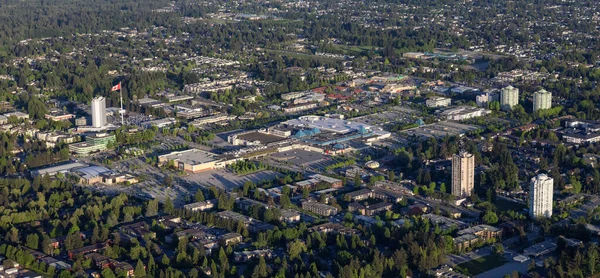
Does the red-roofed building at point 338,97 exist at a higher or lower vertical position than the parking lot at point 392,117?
higher

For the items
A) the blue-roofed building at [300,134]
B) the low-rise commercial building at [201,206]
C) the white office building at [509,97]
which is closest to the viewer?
the low-rise commercial building at [201,206]

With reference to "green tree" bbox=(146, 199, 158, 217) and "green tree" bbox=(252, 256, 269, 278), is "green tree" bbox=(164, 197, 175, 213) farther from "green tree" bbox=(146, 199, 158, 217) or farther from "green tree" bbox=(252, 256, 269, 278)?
"green tree" bbox=(252, 256, 269, 278)

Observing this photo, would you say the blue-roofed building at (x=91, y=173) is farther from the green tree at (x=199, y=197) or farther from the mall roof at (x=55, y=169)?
the green tree at (x=199, y=197)

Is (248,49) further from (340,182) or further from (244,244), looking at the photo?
(244,244)

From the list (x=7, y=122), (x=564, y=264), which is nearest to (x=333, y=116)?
(x=7, y=122)

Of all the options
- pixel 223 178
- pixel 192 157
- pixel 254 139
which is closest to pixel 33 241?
pixel 223 178

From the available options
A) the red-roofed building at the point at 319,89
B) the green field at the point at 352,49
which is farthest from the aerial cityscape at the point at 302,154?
the red-roofed building at the point at 319,89

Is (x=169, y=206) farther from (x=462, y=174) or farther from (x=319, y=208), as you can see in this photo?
(x=462, y=174)
